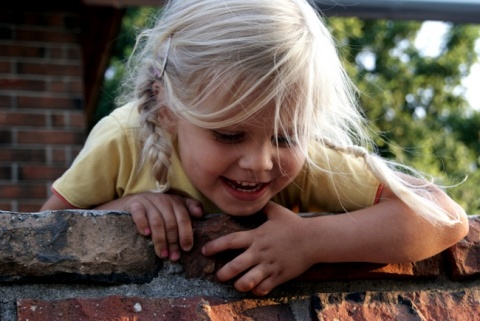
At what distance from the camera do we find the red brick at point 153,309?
1281mm

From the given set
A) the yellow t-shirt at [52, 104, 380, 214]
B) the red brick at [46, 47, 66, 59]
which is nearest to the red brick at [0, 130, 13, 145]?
the red brick at [46, 47, 66, 59]

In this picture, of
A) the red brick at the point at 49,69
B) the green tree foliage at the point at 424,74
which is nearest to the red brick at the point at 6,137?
the red brick at the point at 49,69

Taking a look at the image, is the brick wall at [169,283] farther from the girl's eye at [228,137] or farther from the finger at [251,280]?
the girl's eye at [228,137]

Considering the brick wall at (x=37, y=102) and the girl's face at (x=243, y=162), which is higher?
the girl's face at (x=243, y=162)

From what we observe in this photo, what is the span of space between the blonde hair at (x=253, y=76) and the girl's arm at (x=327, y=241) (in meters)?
0.04

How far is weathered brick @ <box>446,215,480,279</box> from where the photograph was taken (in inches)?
62.2

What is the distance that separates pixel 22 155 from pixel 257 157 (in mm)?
2931

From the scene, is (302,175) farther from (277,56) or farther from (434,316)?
(434,316)

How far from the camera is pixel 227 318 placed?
4.51 ft

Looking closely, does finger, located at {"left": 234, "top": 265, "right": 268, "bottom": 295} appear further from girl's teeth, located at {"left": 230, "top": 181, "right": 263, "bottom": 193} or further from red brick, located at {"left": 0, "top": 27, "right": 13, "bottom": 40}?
red brick, located at {"left": 0, "top": 27, "right": 13, "bottom": 40}

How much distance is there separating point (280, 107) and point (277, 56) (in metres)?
0.11

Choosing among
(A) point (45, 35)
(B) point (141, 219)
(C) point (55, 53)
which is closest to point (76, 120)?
(C) point (55, 53)

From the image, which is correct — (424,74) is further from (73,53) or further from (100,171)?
(100,171)

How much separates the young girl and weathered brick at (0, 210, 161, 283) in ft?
0.14
